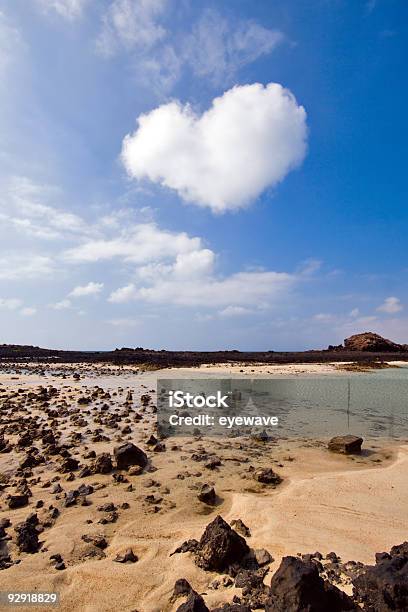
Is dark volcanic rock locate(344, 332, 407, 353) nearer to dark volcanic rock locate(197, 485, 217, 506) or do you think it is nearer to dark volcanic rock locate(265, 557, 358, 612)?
dark volcanic rock locate(197, 485, 217, 506)

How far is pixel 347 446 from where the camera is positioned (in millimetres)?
9703

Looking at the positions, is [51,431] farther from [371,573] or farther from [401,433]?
[401,433]

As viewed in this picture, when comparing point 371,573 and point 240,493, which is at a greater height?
point 371,573

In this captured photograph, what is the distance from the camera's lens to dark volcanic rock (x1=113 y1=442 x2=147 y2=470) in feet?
27.2

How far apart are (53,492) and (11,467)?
2.03 metres

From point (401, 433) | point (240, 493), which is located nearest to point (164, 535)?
point (240, 493)

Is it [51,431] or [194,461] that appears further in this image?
[51,431]

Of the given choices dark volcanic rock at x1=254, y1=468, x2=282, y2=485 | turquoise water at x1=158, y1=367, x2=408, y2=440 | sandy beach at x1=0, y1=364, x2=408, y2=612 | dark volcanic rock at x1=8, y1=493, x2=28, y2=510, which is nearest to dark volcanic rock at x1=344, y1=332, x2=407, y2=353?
turquoise water at x1=158, y1=367, x2=408, y2=440

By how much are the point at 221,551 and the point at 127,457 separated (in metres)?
4.14

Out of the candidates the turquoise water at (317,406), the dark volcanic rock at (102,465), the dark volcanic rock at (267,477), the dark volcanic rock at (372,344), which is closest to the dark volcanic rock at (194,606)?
the dark volcanic rock at (267,477)

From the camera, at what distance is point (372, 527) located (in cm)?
568

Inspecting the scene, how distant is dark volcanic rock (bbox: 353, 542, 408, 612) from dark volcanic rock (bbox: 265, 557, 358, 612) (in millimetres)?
214

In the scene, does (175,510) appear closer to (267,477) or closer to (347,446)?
(267,477)

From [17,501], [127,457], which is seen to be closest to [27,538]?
[17,501]
